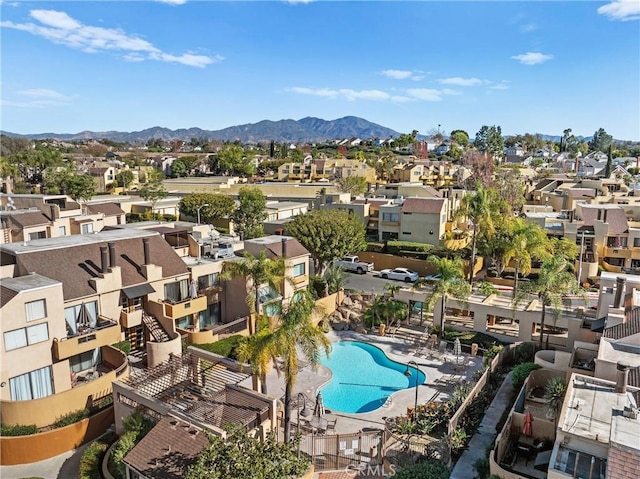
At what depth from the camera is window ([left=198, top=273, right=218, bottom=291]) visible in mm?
32406

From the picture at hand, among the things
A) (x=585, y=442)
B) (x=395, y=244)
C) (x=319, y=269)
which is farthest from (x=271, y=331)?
(x=395, y=244)

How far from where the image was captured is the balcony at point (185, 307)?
28.6 m

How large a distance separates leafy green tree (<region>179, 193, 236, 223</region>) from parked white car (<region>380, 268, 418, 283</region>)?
23.3 meters

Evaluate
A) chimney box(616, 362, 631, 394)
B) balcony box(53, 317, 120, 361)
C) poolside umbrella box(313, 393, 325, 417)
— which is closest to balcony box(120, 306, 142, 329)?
balcony box(53, 317, 120, 361)

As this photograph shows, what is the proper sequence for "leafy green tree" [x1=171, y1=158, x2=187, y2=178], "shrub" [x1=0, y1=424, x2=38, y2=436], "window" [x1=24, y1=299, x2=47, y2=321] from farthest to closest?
"leafy green tree" [x1=171, y1=158, x2=187, y2=178], "window" [x1=24, y1=299, x2=47, y2=321], "shrub" [x1=0, y1=424, x2=38, y2=436]

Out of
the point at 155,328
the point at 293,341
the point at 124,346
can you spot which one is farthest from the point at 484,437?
the point at 124,346

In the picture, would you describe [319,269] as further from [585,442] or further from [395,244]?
[585,442]

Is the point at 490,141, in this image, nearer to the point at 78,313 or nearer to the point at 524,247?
the point at 524,247

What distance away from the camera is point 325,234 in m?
40.8

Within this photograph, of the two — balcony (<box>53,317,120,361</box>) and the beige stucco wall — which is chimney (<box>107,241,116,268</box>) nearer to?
balcony (<box>53,317,120,361</box>)

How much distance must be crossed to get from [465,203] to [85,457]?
32.3 metres

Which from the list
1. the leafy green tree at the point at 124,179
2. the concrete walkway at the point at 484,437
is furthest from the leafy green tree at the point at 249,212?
the leafy green tree at the point at 124,179

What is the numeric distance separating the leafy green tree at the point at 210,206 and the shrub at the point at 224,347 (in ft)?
108

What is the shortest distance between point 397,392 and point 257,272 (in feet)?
35.9
